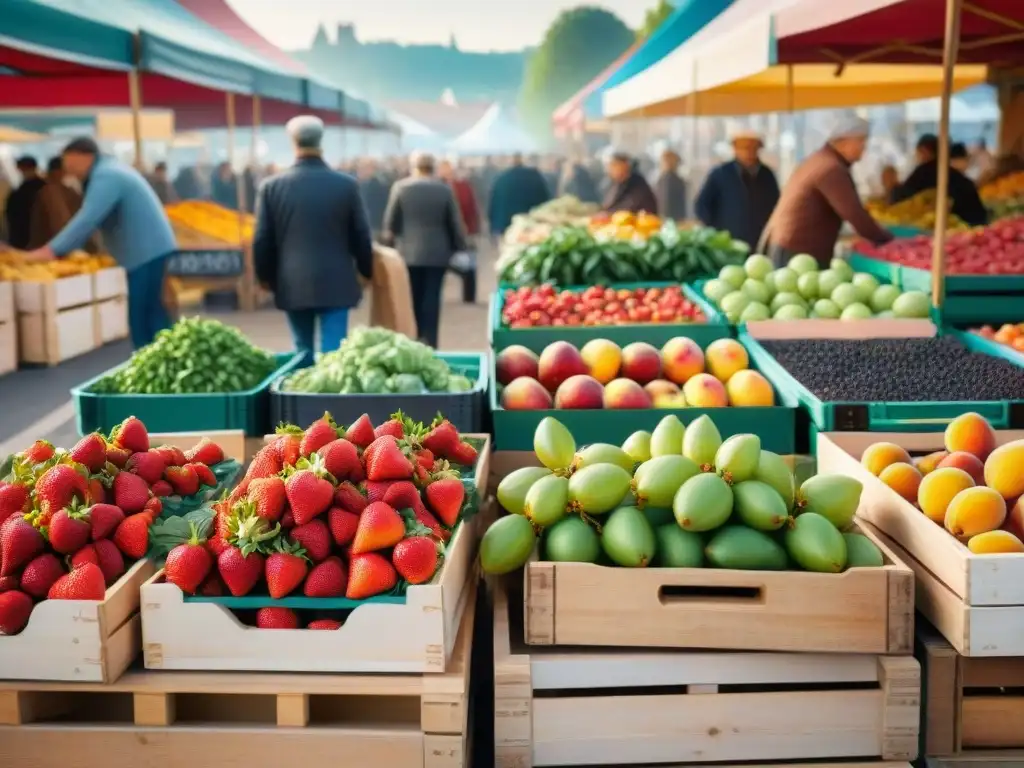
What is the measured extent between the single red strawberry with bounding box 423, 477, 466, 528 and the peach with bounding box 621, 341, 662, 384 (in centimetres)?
178

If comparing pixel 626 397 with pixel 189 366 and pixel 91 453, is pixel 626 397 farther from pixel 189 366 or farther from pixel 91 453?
pixel 91 453

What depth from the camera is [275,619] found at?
2.68 metres

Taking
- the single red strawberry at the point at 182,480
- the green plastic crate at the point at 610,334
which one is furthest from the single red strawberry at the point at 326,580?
the green plastic crate at the point at 610,334

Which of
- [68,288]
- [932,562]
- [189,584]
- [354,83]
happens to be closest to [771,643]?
[932,562]

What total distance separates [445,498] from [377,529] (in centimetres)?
34

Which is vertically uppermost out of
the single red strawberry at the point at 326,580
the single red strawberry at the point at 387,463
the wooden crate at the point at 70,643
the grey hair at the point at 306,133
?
the grey hair at the point at 306,133

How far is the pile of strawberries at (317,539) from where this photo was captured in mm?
2656

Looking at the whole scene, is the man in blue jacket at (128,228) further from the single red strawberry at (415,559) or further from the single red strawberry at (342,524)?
the single red strawberry at (415,559)

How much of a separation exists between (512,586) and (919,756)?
108cm

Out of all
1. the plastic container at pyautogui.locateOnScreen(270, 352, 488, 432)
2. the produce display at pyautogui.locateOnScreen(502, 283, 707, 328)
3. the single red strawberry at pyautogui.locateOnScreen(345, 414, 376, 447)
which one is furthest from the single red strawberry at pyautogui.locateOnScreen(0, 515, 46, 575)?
the produce display at pyautogui.locateOnScreen(502, 283, 707, 328)

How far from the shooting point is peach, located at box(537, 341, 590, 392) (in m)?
4.59

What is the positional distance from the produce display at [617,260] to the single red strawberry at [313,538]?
4.44 meters

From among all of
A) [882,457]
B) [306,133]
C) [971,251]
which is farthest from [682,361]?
[971,251]

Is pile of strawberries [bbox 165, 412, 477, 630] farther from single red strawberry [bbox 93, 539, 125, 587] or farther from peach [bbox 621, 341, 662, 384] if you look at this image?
peach [bbox 621, 341, 662, 384]
